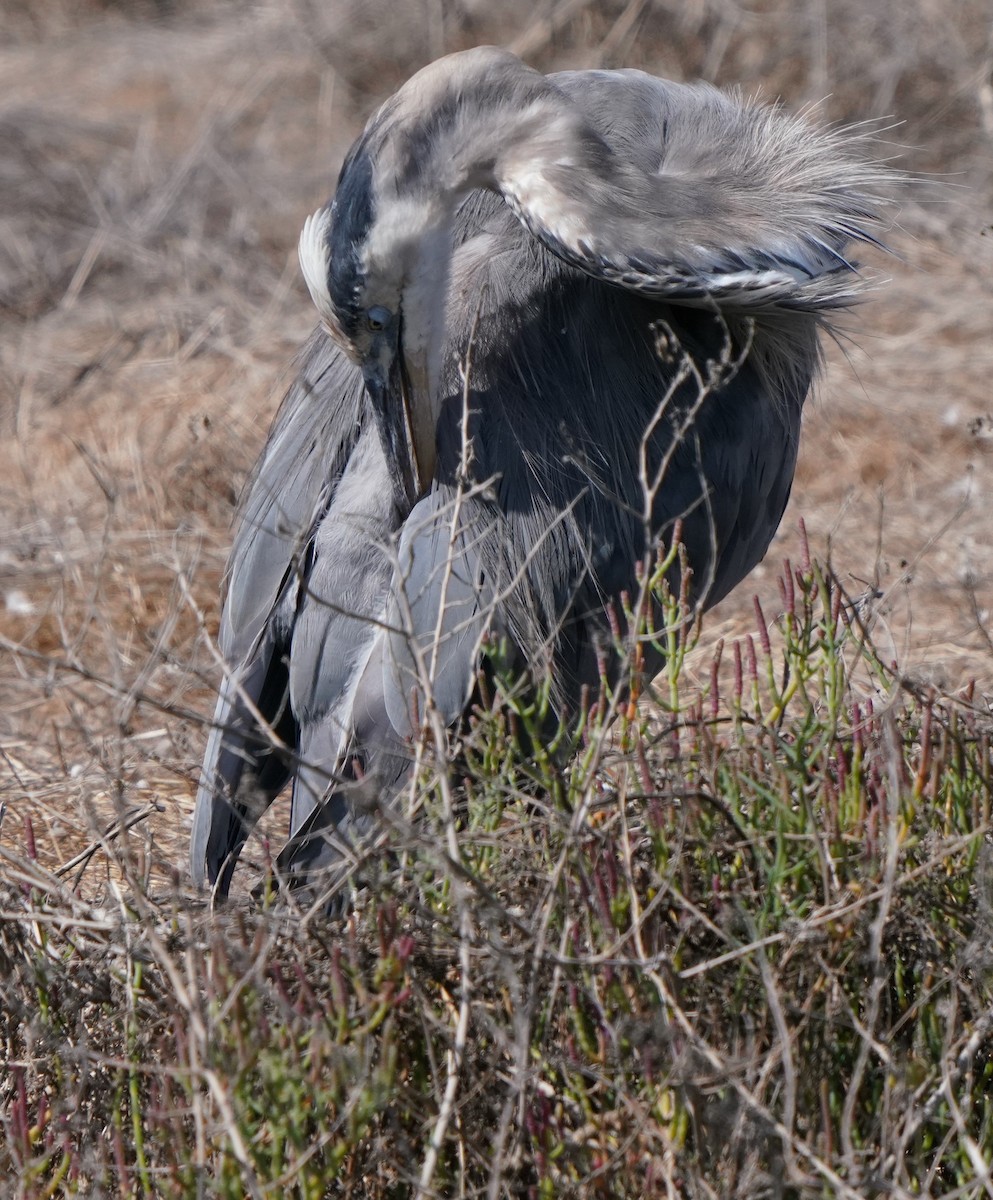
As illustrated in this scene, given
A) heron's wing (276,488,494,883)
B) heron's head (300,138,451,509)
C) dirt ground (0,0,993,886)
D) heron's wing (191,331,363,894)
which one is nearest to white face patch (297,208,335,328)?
heron's head (300,138,451,509)

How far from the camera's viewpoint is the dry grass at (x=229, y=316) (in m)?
4.34

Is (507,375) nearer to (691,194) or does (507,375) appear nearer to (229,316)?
(691,194)

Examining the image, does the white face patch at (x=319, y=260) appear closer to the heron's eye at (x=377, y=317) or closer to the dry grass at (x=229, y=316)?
the heron's eye at (x=377, y=317)

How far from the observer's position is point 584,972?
6.98ft

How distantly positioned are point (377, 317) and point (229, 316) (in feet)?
13.1

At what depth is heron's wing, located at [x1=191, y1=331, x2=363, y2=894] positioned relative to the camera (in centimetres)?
316

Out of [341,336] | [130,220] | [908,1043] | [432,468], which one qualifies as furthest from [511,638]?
[130,220]

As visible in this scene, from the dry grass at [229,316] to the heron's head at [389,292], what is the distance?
2.35 ft

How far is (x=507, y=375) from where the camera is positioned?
316cm

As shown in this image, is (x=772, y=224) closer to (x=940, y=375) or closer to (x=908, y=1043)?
(x=908, y=1043)

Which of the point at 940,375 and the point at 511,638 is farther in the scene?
the point at 940,375

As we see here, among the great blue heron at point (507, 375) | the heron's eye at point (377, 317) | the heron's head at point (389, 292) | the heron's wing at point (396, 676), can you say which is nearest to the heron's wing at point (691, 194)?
the great blue heron at point (507, 375)

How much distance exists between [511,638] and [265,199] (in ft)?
17.5

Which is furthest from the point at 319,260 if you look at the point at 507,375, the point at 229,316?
the point at 229,316
